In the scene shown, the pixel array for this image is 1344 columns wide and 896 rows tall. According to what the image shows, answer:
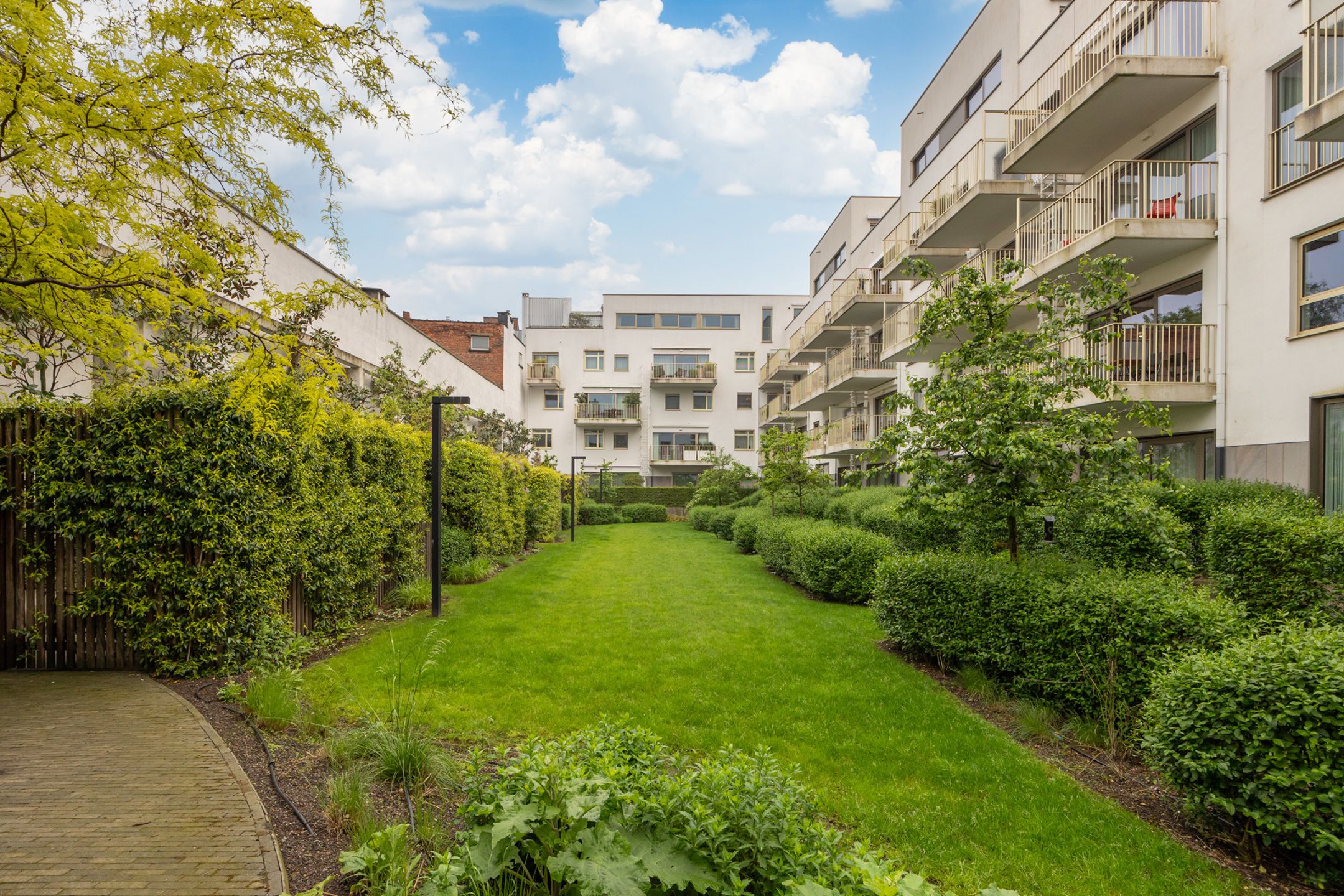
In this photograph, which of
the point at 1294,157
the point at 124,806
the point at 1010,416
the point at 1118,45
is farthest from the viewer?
the point at 1118,45

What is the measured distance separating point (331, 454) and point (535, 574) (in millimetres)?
6494

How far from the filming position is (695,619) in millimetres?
9781

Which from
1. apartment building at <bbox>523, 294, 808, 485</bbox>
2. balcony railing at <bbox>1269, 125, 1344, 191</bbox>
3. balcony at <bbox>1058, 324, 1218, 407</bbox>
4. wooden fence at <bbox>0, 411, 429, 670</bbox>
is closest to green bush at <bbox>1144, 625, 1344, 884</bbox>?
balcony at <bbox>1058, 324, 1218, 407</bbox>

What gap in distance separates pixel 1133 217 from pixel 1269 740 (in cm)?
1105

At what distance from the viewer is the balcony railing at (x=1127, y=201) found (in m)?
10.9

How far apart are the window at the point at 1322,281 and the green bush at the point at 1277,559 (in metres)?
3.09

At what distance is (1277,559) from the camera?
21.7 feet

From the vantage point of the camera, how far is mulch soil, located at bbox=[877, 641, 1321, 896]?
352cm

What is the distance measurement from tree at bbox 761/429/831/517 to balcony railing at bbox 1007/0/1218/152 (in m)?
8.20

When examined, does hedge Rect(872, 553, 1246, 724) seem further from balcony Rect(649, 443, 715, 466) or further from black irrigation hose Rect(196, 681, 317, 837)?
balcony Rect(649, 443, 715, 466)

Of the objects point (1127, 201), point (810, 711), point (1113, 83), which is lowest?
point (810, 711)

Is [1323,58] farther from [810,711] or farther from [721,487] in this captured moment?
[721,487]

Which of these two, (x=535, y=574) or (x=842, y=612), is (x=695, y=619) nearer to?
(x=842, y=612)

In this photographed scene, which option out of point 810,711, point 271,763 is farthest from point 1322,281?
point 271,763
